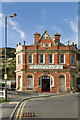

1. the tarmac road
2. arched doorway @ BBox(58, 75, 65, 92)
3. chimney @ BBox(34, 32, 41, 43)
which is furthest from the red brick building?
the tarmac road

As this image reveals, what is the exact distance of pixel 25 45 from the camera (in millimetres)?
36312

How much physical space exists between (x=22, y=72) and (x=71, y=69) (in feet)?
28.1

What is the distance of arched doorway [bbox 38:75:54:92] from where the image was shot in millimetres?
35469

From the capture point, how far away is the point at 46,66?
116 feet

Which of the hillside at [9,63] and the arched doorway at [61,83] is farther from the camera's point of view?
the hillside at [9,63]

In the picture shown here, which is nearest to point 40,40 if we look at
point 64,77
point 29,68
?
point 29,68

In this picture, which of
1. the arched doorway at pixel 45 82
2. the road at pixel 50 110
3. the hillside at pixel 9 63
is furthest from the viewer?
the hillside at pixel 9 63

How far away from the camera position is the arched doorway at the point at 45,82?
35469 millimetres

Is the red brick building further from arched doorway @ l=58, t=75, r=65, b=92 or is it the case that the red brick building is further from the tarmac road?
the tarmac road

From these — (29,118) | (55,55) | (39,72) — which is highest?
(55,55)

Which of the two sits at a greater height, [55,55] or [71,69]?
[55,55]

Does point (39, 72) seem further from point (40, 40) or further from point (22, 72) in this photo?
point (40, 40)

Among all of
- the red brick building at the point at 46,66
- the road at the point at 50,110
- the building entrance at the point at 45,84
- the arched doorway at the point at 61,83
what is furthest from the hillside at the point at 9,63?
the road at the point at 50,110

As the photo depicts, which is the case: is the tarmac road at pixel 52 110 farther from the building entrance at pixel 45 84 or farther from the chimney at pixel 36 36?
the chimney at pixel 36 36
